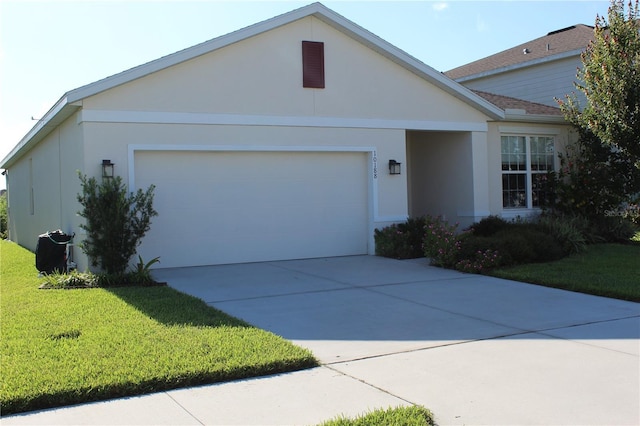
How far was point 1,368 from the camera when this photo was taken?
553 centimetres

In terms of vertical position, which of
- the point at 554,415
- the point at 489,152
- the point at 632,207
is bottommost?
the point at 554,415

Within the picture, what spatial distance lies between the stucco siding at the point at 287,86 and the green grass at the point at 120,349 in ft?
15.6

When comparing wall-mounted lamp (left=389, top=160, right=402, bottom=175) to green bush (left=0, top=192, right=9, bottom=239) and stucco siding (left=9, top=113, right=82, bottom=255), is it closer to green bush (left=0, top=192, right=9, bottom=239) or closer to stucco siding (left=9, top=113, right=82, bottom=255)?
stucco siding (left=9, top=113, right=82, bottom=255)

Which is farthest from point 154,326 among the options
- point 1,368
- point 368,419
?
point 368,419

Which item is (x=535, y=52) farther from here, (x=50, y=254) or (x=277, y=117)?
(x=50, y=254)

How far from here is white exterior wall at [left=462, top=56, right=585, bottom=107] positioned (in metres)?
21.1

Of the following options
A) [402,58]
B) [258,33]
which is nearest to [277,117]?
[258,33]

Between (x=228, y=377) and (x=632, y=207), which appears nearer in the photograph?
(x=228, y=377)

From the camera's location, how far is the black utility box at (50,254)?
11.7 metres

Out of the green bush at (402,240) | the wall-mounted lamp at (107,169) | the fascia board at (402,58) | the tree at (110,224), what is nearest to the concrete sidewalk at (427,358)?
the tree at (110,224)

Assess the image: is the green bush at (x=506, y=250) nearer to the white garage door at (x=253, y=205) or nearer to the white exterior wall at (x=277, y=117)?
the white exterior wall at (x=277, y=117)

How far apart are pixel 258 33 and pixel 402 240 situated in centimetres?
537

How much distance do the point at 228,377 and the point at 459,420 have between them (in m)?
2.05

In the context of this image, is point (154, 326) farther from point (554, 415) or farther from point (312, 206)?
point (312, 206)
